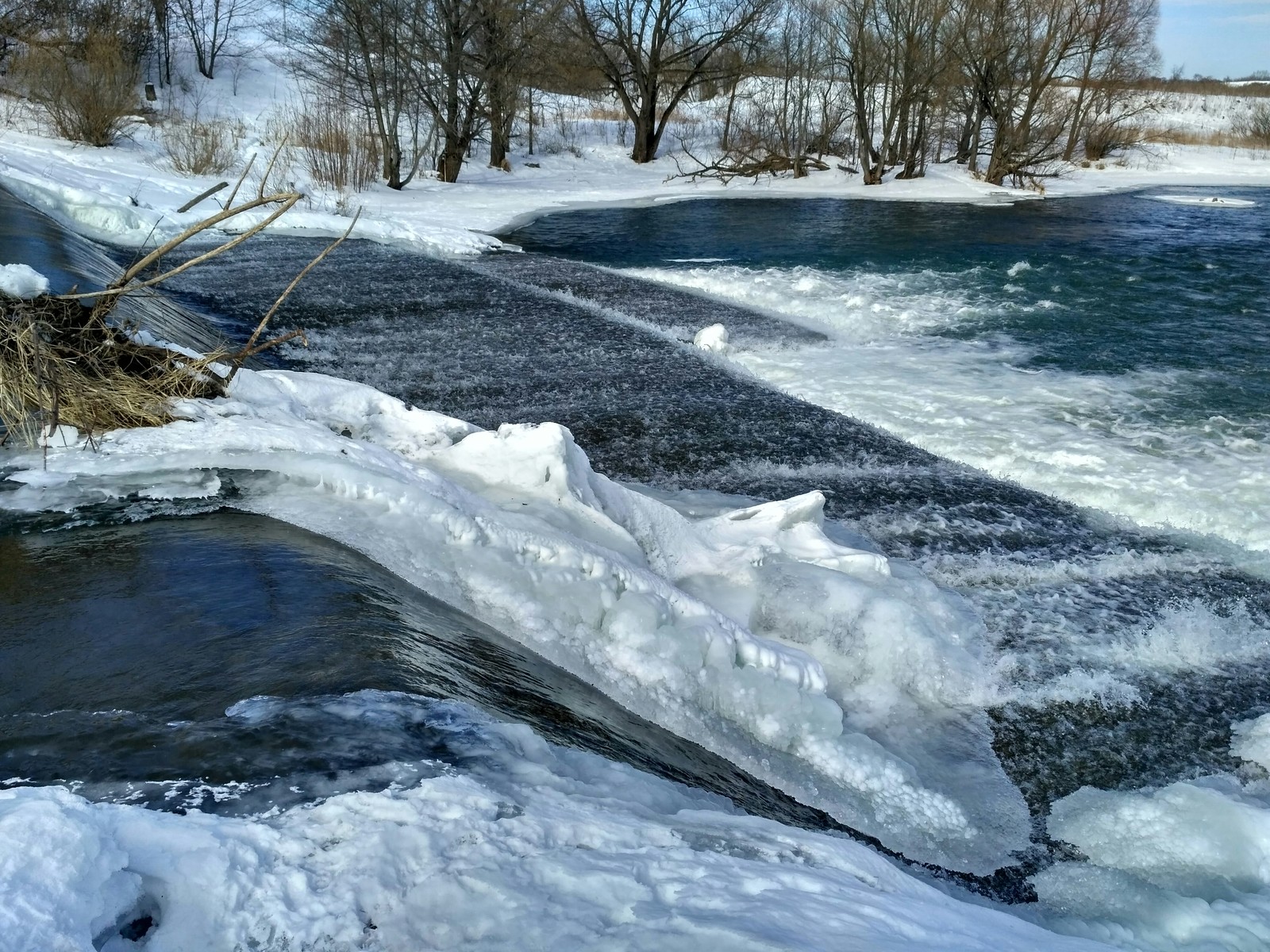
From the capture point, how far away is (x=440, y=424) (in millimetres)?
4836

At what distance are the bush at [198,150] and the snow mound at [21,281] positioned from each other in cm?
1441

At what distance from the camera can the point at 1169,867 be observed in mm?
2961

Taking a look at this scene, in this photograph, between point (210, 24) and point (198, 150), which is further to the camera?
point (210, 24)

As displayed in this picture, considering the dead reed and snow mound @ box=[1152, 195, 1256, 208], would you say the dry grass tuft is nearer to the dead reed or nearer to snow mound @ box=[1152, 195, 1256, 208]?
the dead reed

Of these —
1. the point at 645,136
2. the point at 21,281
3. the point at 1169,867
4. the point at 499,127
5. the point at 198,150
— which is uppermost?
the point at 645,136

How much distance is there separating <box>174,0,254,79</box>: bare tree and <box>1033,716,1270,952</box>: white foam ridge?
3277 cm

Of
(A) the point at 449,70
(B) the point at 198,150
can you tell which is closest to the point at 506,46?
(A) the point at 449,70

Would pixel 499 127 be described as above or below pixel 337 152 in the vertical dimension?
above

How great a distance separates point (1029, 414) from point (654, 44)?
23785mm

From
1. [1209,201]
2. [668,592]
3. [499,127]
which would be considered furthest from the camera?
[499,127]

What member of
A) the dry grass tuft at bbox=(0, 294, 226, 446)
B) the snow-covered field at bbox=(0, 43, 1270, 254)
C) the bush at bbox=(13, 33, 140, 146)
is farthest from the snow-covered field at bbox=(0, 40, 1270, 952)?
the bush at bbox=(13, 33, 140, 146)

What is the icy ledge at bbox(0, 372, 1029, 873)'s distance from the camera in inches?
126

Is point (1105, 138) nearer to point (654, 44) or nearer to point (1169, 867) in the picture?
point (654, 44)

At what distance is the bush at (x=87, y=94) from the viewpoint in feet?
66.1
